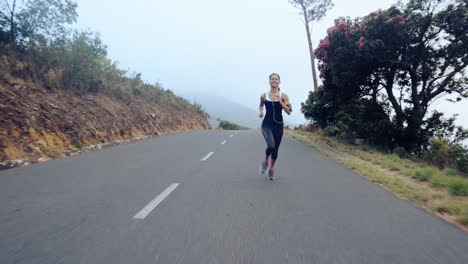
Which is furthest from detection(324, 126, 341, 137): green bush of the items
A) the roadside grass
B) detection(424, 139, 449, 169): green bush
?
the roadside grass

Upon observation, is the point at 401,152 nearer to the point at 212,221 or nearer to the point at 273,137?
the point at 273,137

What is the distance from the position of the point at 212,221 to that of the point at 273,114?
2.97 m

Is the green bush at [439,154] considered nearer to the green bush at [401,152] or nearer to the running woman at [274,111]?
the green bush at [401,152]

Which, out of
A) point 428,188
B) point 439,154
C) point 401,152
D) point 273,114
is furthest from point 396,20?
point 273,114

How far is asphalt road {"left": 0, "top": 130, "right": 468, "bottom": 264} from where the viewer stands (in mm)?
2938

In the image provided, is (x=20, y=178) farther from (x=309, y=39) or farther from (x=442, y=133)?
(x=309, y=39)

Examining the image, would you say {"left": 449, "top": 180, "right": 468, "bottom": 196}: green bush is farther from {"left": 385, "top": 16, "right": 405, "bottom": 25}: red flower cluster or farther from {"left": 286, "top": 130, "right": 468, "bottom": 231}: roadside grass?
{"left": 385, "top": 16, "right": 405, "bottom": 25}: red flower cluster

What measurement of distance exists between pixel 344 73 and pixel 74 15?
1336 centimetres

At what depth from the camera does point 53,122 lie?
11.1m

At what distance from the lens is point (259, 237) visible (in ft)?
11.0

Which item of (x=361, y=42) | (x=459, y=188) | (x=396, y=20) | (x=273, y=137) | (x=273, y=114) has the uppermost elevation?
(x=396, y=20)

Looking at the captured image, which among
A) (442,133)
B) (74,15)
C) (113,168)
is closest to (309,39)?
(442,133)

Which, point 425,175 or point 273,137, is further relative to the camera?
point 425,175

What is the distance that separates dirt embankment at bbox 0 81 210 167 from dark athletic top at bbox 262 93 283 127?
702cm
